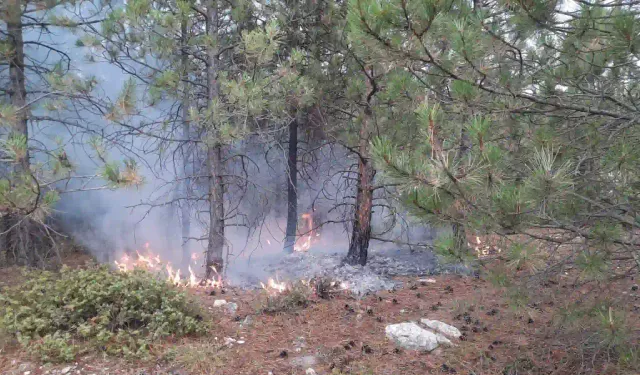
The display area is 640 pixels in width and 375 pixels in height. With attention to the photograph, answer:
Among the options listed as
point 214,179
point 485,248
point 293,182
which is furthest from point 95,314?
point 293,182

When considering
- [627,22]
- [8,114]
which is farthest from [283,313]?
[627,22]

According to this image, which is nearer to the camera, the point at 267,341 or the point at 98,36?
the point at 267,341

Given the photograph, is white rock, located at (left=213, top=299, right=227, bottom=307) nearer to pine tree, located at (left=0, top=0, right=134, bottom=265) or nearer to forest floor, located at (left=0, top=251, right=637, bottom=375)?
→ forest floor, located at (left=0, top=251, right=637, bottom=375)

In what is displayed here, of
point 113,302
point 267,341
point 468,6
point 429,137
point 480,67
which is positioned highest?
point 468,6

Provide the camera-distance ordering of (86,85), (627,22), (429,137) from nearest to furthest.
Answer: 1. (429,137)
2. (627,22)
3. (86,85)

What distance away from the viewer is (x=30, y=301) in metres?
4.30

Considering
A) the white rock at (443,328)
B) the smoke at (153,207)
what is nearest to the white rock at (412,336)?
the white rock at (443,328)

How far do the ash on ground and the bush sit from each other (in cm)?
262

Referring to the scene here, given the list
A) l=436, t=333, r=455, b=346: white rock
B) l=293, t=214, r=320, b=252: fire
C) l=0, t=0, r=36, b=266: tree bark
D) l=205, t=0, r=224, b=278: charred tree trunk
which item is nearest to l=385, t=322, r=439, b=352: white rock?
l=436, t=333, r=455, b=346: white rock

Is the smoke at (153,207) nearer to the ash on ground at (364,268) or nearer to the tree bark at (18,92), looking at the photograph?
the ash on ground at (364,268)

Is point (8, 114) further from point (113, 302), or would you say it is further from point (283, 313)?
point (283, 313)

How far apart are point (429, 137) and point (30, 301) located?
4.02m

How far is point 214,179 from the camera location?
23.7 feet

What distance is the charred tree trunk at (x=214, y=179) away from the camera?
7.01 meters
